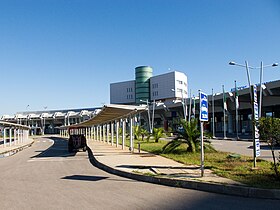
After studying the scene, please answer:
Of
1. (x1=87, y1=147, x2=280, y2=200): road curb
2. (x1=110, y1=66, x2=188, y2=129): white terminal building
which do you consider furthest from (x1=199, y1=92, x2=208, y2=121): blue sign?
(x1=110, y1=66, x2=188, y2=129): white terminal building

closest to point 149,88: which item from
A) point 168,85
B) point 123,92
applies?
point 168,85

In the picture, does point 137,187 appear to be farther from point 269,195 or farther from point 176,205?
point 269,195

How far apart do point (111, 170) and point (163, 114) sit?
288 feet

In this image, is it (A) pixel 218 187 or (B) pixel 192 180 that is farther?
(B) pixel 192 180

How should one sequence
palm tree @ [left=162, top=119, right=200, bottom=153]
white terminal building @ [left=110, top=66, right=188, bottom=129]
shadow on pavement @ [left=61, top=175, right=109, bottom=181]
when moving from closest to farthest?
shadow on pavement @ [left=61, top=175, right=109, bottom=181] < palm tree @ [left=162, top=119, right=200, bottom=153] < white terminal building @ [left=110, top=66, right=188, bottom=129]

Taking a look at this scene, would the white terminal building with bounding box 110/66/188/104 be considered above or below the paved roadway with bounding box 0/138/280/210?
above

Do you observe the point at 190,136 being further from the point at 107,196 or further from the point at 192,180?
the point at 107,196

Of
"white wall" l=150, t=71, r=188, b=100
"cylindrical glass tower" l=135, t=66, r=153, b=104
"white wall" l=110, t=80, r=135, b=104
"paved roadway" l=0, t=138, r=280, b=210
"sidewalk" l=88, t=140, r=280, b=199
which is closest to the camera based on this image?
"paved roadway" l=0, t=138, r=280, b=210

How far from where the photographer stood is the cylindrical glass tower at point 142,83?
14500cm

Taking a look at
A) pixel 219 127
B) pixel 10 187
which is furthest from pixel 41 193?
pixel 219 127

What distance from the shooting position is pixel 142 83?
5753 inches

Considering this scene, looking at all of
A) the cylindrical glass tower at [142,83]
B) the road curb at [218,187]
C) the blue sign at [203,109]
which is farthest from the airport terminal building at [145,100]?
the road curb at [218,187]

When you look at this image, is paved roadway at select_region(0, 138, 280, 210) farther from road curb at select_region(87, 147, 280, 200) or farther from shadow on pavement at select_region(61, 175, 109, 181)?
road curb at select_region(87, 147, 280, 200)

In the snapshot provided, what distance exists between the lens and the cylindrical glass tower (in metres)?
145
